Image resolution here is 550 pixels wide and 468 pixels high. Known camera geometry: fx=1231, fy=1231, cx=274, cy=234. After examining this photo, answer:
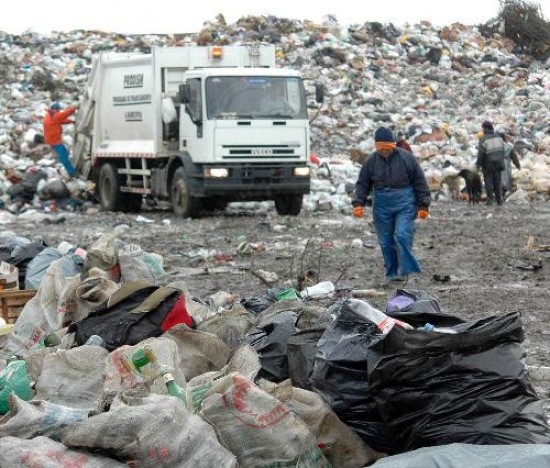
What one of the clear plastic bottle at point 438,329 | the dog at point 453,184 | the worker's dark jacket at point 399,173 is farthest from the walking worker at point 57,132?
the clear plastic bottle at point 438,329

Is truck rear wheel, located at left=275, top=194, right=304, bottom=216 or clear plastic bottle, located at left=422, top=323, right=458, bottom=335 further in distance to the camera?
truck rear wheel, located at left=275, top=194, right=304, bottom=216

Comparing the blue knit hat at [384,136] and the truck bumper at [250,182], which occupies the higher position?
the blue knit hat at [384,136]

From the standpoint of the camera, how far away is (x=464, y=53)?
112 ft

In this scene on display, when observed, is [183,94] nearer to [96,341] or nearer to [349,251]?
[349,251]

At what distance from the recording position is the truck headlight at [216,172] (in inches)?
714

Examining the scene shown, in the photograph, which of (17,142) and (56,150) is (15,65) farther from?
(56,150)

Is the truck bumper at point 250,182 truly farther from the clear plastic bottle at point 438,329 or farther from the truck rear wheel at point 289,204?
the clear plastic bottle at point 438,329

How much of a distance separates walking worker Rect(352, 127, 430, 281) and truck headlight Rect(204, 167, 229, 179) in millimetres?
7027

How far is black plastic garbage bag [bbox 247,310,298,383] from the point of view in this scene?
19.0ft

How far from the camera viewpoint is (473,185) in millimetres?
21453

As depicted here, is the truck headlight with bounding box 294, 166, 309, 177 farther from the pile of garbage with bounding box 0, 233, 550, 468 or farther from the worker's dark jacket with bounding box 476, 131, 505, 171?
the pile of garbage with bounding box 0, 233, 550, 468

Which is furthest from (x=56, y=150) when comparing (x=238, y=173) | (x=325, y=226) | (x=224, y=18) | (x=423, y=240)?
(x=224, y=18)

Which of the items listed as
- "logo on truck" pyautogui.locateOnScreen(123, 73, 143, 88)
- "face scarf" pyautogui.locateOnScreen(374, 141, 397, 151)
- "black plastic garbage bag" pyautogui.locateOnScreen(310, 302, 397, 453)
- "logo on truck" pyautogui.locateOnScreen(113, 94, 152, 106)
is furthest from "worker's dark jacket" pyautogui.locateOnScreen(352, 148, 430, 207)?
"logo on truck" pyautogui.locateOnScreen(123, 73, 143, 88)

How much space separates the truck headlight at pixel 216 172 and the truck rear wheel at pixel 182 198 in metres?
0.45
